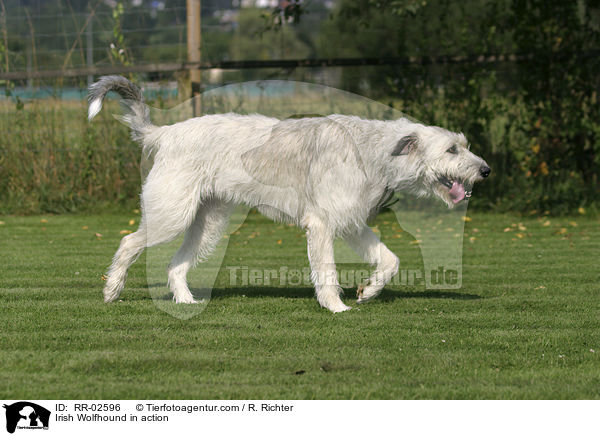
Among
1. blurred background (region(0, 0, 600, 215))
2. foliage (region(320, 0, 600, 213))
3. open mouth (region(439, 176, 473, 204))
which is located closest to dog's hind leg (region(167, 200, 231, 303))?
open mouth (region(439, 176, 473, 204))

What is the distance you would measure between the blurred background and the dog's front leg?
6448 mm

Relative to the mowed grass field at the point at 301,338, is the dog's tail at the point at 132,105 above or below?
above

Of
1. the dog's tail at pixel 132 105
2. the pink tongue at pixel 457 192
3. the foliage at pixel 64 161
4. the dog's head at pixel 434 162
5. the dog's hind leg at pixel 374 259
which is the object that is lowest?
the foliage at pixel 64 161

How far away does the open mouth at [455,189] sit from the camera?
594cm

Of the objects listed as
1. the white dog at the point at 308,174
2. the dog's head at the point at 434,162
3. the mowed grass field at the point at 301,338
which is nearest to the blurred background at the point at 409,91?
the mowed grass field at the point at 301,338

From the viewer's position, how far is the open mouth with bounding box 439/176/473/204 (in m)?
5.94

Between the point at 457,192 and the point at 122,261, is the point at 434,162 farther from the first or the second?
the point at 122,261

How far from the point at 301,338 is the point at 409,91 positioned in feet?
25.6

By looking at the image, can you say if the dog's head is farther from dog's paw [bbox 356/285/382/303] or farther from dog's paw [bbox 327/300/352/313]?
dog's paw [bbox 327/300/352/313]
